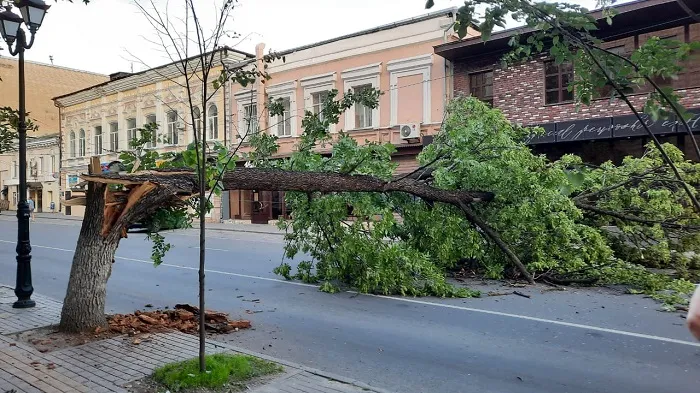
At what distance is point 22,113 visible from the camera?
26.2ft

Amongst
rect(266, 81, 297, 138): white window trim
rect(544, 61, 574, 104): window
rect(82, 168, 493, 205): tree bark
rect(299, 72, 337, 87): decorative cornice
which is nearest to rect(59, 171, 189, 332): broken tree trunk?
rect(82, 168, 493, 205): tree bark

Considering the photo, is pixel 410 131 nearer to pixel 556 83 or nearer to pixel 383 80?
pixel 383 80

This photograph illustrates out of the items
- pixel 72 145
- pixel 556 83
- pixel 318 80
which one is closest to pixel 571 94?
pixel 556 83

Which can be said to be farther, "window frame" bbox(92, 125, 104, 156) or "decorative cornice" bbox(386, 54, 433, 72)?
"window frame" bbox(92, 125, 104, 156)

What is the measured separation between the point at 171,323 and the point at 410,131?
16521mm

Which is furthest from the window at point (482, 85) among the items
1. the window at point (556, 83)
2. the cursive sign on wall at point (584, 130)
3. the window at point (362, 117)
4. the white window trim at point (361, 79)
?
the window at point (362, 117)

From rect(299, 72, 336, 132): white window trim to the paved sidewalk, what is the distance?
19.8 meters

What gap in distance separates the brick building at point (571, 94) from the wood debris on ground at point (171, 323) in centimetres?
1103

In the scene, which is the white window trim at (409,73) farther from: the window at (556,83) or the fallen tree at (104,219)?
the fallen tree at (104,219)

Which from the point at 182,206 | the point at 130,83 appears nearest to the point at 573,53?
the point at 182,206

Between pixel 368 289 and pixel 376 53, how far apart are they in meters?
16.4

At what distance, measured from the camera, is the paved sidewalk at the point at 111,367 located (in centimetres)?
469

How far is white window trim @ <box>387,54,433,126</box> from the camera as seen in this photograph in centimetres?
2216

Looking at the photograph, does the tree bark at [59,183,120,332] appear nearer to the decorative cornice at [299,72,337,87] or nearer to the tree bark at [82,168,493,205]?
the tree bark at [82,168,493,205]
